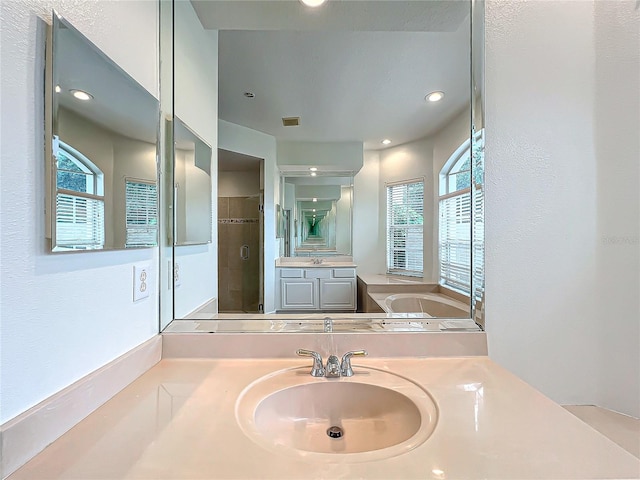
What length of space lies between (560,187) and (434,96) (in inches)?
23.7

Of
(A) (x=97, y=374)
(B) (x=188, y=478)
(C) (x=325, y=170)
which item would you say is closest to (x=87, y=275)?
(A) (x=97, y=374)

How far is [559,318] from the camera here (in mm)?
1114

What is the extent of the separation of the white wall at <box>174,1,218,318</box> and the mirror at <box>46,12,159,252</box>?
20 cm

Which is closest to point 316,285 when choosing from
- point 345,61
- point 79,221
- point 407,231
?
point 407,231

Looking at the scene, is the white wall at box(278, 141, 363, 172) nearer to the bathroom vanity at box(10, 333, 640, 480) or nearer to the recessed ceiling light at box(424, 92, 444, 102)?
the recessed ceiling light at box(424, 92, 444, 102)

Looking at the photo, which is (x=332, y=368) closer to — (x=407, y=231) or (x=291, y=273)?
(x=291, y=273)

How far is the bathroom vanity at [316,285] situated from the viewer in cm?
122

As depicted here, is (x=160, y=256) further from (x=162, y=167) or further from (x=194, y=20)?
(x=194, y=20)

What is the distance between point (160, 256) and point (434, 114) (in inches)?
48.3

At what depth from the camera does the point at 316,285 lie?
4.11 ft

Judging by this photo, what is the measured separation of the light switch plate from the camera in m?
0.91

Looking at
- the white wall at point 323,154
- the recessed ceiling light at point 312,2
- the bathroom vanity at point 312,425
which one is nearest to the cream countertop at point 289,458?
the bathroom vanity at point 312,425

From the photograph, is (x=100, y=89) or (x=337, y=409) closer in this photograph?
(x=100, y=89)

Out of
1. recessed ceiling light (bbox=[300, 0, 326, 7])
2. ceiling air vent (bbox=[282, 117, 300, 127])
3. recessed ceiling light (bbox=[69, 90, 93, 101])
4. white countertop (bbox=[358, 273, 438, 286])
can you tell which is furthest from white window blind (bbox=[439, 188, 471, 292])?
recessed ceiling light (bbox=[69, 90, 93, 101])
